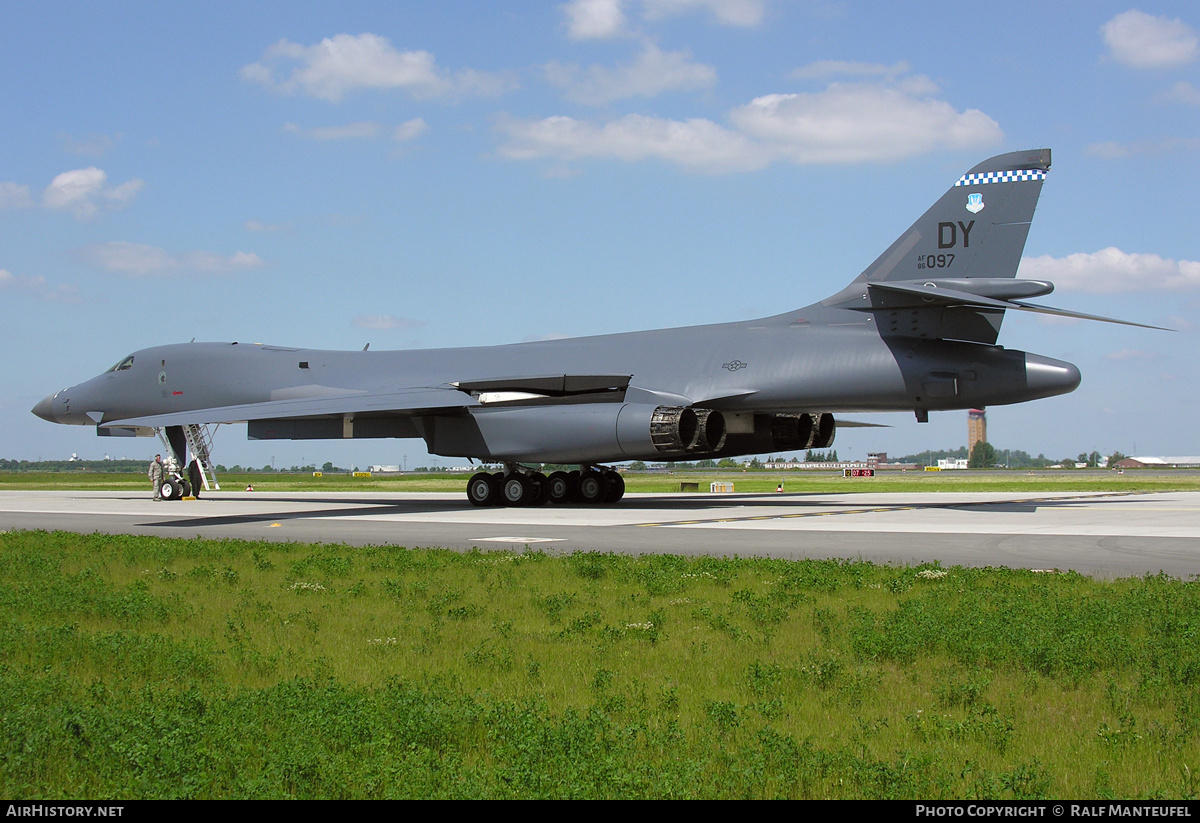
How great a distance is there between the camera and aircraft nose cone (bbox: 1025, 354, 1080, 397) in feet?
60.1

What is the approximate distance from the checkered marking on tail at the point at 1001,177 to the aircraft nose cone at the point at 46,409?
24873mm

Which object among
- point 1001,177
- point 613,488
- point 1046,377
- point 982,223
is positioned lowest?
point 613,488

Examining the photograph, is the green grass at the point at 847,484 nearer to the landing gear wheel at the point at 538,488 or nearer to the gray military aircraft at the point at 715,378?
the gray military aircraft at the point at 715,378

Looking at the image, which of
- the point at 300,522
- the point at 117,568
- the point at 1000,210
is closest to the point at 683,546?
the point at 117,568

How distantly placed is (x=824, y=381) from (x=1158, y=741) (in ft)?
51.8

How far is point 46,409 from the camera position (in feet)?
94.6

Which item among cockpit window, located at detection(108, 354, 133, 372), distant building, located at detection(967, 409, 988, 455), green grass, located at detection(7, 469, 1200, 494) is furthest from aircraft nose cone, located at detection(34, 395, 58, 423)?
distant building, located at detection(967, 409, 988, 455)

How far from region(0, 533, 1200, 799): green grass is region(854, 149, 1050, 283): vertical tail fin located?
438 inches

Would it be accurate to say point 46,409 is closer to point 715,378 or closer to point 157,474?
point 157,474

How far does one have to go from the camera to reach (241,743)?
4.01 m

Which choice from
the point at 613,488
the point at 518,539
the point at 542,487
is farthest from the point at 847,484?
the point at 518,539

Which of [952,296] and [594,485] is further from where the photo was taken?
[594,485]

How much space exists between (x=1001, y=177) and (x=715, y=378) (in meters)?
6.60
